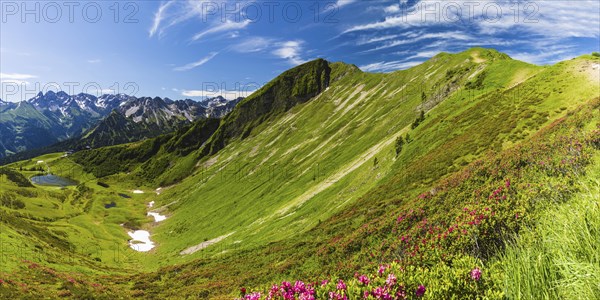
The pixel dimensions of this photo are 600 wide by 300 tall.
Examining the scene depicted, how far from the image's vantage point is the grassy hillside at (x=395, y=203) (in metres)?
13.6

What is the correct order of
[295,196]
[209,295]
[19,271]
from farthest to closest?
[295,196]
[19,271]
[209,295]

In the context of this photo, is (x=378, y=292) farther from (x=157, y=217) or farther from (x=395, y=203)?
(x=157, y=217)

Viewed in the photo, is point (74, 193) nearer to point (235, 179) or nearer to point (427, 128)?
point (235, 179)

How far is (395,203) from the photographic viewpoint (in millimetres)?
35250

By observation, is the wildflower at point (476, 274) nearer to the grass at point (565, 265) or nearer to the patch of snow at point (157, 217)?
the grass at point (565, 265)

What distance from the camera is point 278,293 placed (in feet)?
27.9

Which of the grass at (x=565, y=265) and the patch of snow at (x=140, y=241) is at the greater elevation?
the grass at (x=565, y=265)

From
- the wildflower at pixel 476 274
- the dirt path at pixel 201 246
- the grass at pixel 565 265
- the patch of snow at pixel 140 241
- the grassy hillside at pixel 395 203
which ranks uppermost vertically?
the grass at pixel 565 265

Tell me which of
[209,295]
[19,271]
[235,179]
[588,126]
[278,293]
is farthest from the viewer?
[235,179]

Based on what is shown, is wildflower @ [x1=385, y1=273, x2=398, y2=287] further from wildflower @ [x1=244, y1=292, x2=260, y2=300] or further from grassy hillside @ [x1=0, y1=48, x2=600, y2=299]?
wildflower @ [x1=244, y1=292, x2=260, y2=300]

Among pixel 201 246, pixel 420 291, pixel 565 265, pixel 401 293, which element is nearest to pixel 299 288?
pixel 401 293

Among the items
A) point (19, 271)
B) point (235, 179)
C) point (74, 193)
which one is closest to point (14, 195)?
point (74, 193)

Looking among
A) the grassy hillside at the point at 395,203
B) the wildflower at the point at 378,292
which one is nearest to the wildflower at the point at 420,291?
the grassy hillside at the point at 395,203

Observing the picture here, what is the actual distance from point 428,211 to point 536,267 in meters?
20.6
